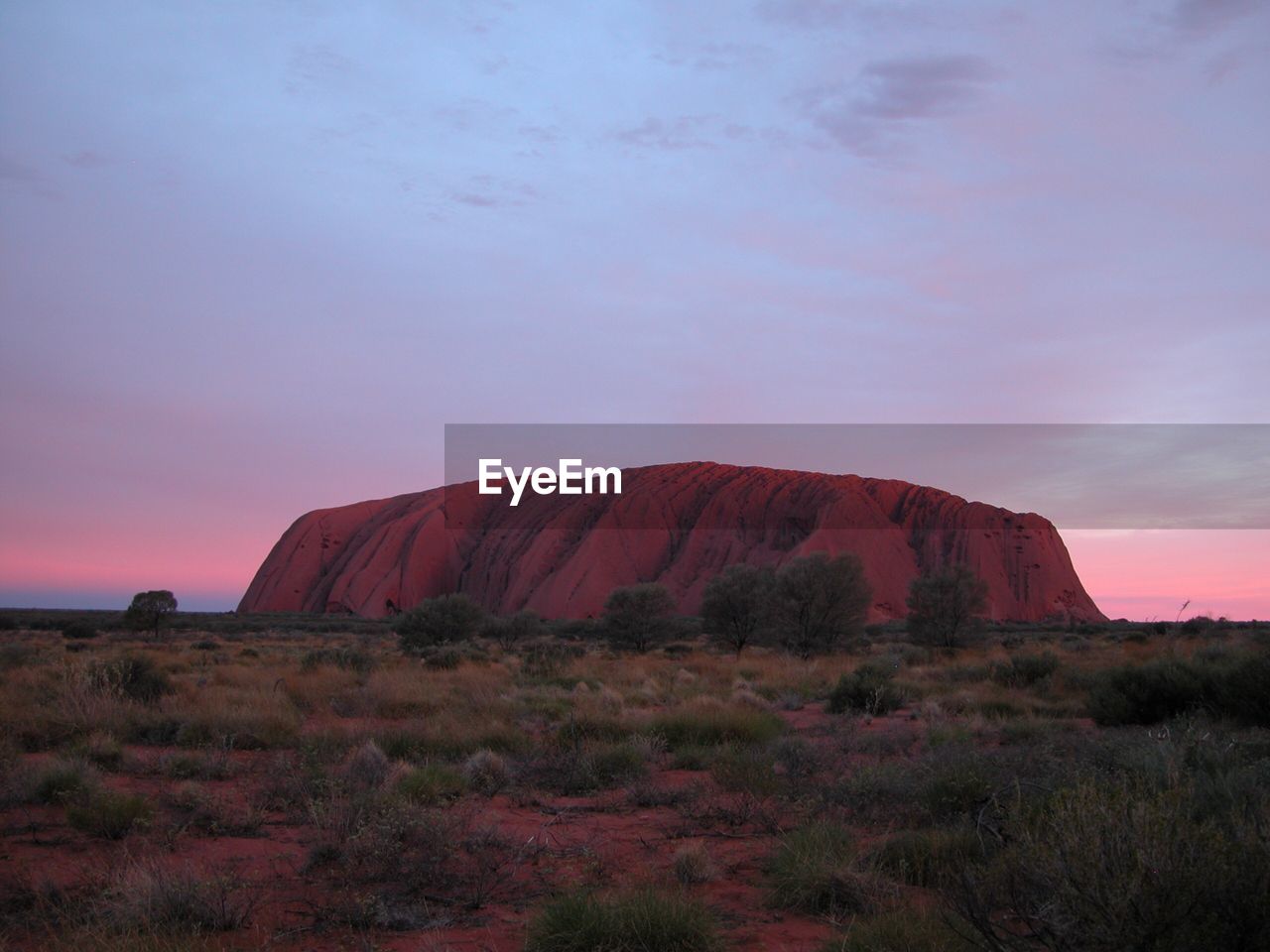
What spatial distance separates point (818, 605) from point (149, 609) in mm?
28937

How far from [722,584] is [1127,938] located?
29.1 metres

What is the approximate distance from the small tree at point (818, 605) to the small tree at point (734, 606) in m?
2.78

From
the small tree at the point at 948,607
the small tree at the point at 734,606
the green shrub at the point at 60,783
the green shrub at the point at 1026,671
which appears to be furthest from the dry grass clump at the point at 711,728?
the small tree at the point at 948,607

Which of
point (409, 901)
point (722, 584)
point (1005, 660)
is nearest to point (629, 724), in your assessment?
point (409, 901)

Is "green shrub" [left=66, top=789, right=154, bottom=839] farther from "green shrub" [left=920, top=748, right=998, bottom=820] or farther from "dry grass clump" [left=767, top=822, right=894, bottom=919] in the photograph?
"green shrub" [left=920, top=748, right=998, bottom=820]

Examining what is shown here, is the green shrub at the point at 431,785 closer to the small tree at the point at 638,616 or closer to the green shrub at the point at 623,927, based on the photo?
the green shrub at the point at 623,927

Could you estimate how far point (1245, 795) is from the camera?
4.50m

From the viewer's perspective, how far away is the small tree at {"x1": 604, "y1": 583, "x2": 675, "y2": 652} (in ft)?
105

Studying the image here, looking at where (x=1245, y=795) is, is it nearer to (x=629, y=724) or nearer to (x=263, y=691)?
(x=629, y=724)

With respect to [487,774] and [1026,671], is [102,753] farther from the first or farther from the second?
[1026,671]

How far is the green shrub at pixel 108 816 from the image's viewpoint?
5793 mm

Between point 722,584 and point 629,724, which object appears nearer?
point 629,724

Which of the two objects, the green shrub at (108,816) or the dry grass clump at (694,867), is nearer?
the dry grass clump at (694,867)

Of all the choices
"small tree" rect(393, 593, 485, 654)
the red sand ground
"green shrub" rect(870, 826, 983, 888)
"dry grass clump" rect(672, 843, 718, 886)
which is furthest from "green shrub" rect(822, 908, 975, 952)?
"small tree" rect(393, 593, 485, 654)
